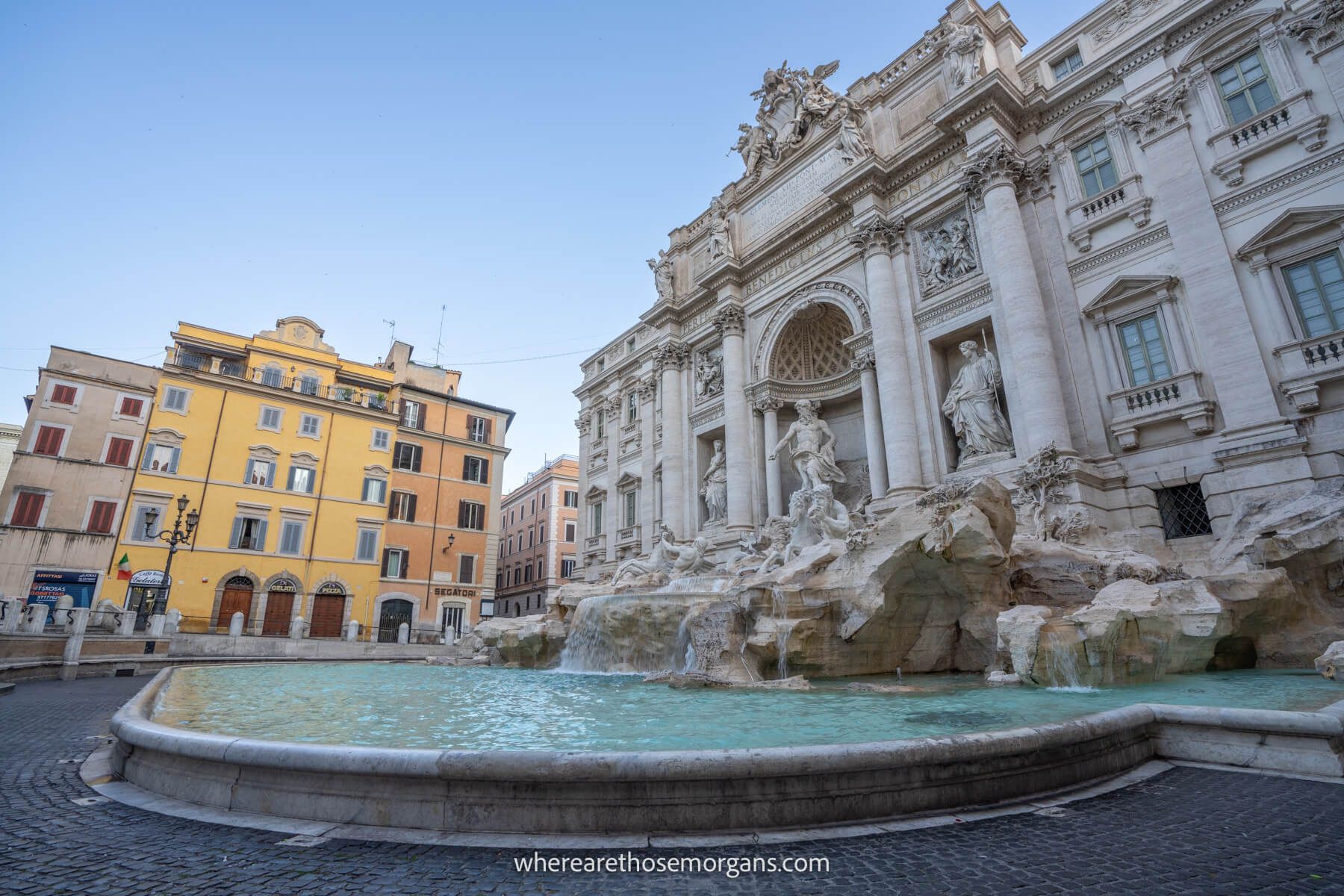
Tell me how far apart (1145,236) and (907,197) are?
607 centimetres

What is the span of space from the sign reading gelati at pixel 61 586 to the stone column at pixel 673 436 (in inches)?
846

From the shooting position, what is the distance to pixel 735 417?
21234mm

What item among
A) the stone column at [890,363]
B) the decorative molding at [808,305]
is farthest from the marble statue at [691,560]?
the decorative molding at [808,305]

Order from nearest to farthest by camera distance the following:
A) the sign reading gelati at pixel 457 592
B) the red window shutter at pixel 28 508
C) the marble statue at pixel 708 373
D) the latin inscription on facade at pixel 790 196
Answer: the latin inscription on facade at pixel 790 196 → the red window shutter at pixel 28 508 → the marble statue at pixel 708 373 → the sign reading gelati at pixel 457 592

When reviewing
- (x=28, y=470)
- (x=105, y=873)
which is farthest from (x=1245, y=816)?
(x=28, y=470)

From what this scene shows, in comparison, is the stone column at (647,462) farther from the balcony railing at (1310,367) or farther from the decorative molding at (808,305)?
the balcony railing at (1310,367)

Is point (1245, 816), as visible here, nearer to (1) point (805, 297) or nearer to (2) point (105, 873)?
(2) point (105, 873)

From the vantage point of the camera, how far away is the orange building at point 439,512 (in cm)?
3025

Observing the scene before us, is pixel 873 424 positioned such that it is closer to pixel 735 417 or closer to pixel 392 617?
pixel 735 417

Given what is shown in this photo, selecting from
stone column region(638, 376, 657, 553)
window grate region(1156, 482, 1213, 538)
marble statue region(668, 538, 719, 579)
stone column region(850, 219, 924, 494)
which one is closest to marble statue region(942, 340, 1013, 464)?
stone column region(850, 219, 924, 494)

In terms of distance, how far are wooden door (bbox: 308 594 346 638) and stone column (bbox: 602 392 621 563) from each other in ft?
40.2

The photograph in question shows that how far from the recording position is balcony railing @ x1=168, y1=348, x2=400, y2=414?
29141mm

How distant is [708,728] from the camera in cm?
491

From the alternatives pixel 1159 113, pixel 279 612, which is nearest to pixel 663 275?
pixel 1159 113
